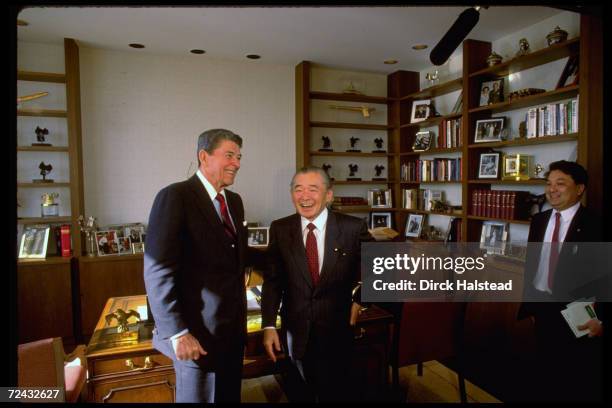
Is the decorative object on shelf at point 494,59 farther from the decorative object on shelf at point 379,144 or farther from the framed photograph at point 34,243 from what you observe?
the framed photograph at point 34,243

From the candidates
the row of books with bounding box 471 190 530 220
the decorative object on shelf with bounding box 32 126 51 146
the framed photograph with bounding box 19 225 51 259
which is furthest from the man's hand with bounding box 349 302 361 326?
the decorative object on shelf with bounding box 32 126 51 146

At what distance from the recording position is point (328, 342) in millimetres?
1798

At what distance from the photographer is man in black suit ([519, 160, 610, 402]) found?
2094mm

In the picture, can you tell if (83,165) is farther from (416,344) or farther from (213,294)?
(416,344)

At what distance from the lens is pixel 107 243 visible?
152 inches

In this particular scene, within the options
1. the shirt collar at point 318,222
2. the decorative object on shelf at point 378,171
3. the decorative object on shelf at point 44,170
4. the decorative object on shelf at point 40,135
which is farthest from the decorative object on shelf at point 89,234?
the decorative object on shelf at point 378,171

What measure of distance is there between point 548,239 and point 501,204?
1064mm

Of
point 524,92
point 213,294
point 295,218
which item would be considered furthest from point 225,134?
point 524,92

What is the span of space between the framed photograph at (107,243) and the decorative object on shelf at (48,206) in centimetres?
52

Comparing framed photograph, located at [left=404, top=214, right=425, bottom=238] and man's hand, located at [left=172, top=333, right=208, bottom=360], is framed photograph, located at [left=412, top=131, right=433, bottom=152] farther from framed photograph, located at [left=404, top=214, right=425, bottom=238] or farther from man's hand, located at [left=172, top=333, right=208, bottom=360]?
man's hand, located at [left=172, top=333, right=208, bottom=360]

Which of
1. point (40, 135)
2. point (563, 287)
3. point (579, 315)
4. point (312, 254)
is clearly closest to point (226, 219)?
point (312, 254)

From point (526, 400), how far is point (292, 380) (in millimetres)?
1696

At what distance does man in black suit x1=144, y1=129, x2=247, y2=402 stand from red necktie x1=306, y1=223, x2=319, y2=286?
32 centimetres

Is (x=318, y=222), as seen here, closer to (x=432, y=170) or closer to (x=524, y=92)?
(x=524, y=92)
